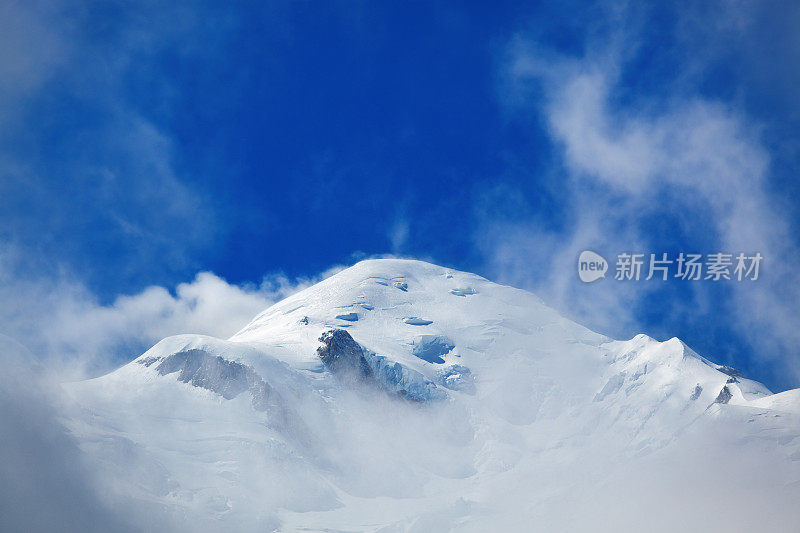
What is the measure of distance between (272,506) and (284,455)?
51.2 feet

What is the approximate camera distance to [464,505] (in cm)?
16300

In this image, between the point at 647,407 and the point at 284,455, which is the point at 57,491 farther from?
the point at 647,407

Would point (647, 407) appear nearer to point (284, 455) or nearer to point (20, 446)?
point (284, 455)

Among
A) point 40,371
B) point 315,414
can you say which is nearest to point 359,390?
point 315,414

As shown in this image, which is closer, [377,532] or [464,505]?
[377,532]

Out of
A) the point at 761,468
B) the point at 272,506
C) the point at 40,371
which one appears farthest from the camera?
the point at 761,468

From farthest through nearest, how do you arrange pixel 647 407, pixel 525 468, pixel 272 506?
1. pixel 647 407
2. pixel 525 468
3. pixel 272 506

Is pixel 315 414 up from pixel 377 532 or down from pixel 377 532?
up

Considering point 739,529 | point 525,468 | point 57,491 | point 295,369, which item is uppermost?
point 295,369

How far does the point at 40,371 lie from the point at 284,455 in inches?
2127

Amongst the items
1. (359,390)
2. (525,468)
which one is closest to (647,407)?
(525,468)

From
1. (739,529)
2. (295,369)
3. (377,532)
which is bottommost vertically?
(377,532)

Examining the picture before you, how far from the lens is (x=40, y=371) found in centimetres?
13238

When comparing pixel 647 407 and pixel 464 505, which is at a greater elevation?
pixel 647 407
